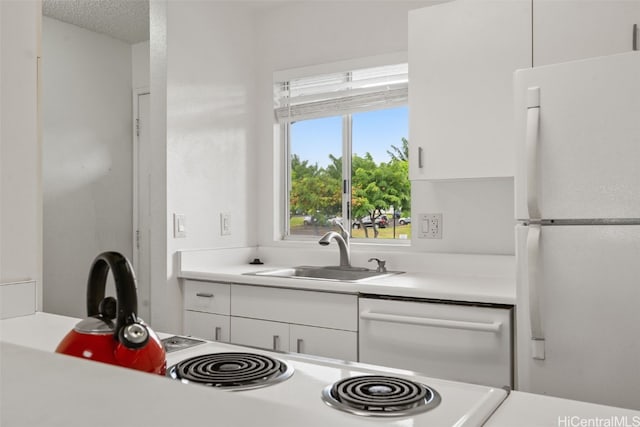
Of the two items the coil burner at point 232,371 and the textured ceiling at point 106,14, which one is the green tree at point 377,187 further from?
the coil burner at point 232,371

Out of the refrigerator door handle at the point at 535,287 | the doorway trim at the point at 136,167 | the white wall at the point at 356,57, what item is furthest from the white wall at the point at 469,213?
the doorway trim at the point at 136,167

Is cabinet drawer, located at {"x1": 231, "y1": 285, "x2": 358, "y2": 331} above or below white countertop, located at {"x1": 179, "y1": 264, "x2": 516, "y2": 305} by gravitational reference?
below

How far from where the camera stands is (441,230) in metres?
2.77

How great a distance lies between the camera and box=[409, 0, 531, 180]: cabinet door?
224 cm

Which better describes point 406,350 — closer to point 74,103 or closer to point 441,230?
point 441,230

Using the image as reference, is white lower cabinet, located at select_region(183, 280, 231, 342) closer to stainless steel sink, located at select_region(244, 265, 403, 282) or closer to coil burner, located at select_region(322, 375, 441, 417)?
stainless steel sink, located at select_region(244, 265, 403, 282)

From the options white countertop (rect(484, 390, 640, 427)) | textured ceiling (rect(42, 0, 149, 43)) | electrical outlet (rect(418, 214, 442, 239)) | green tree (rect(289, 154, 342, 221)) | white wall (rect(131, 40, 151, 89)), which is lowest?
white countertop (rect(484, 390, 640, 427))

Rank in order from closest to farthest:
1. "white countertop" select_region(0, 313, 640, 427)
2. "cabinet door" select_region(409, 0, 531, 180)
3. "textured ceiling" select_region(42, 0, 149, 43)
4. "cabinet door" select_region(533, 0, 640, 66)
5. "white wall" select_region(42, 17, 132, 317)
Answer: "white countertop" select_region(0, 313, 640, 427)
"cabinet door" select_region(533, 0, 640, 66)
"cabinet door" select_region(409, 0, 531, 180)
"textured ceiling" select_region(42, 0, 149, 43)
"white wall" select_region(42, 17, 132, 317)

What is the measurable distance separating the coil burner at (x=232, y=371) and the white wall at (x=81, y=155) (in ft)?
10.7

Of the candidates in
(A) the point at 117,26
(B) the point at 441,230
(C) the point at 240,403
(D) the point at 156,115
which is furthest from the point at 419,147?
(A) the point at 117,26

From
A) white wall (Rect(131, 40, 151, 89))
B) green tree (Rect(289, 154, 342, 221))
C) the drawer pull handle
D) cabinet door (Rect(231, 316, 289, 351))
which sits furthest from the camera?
white wall (Rect(131, 40, 151, 89))

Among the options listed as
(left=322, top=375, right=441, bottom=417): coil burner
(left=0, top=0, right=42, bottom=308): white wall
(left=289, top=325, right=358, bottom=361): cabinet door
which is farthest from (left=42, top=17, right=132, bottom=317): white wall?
(left=322, top=375, right=441, bottom=417): coil burner

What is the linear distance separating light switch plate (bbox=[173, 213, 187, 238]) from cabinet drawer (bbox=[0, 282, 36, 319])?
1.36 m

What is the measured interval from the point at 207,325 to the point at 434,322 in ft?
4.12
